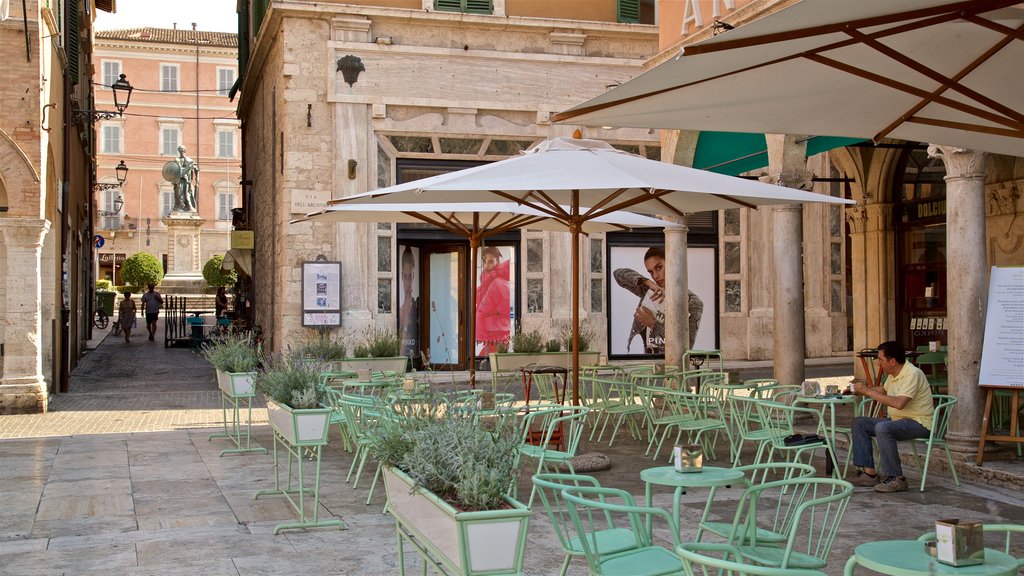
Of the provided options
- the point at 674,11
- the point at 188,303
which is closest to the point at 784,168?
the point at 674,11

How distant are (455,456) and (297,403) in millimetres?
3167

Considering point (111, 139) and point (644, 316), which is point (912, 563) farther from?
point (111, 139)

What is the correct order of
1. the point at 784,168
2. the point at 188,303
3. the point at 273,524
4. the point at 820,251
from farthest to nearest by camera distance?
1. the point at 188,303
2. the point at 820,251
3. the point at 784,168
4. the point at 273,524

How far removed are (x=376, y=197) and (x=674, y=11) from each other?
5.79 meters

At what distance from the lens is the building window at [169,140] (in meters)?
63.2

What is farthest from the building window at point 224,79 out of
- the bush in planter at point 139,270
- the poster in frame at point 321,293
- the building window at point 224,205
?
the poster in frame at point 321,293

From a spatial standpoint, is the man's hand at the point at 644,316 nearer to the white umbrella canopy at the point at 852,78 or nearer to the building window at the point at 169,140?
the white umbrella canopy at the point at 852,78

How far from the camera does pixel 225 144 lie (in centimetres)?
6500

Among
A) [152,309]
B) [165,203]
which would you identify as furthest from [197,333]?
[165,203]

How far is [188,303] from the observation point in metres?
45.6

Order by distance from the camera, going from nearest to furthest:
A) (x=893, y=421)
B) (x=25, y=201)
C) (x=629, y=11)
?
(x=893, y=421)
(x=25, y=201)
(x=629, y=11)

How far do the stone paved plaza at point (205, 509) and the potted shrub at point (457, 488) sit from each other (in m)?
1.44

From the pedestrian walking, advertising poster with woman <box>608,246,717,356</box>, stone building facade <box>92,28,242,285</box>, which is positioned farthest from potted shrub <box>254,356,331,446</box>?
stone building facade <box>92,28,242,285</box>

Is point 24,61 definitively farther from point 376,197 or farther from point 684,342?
point 684,342
